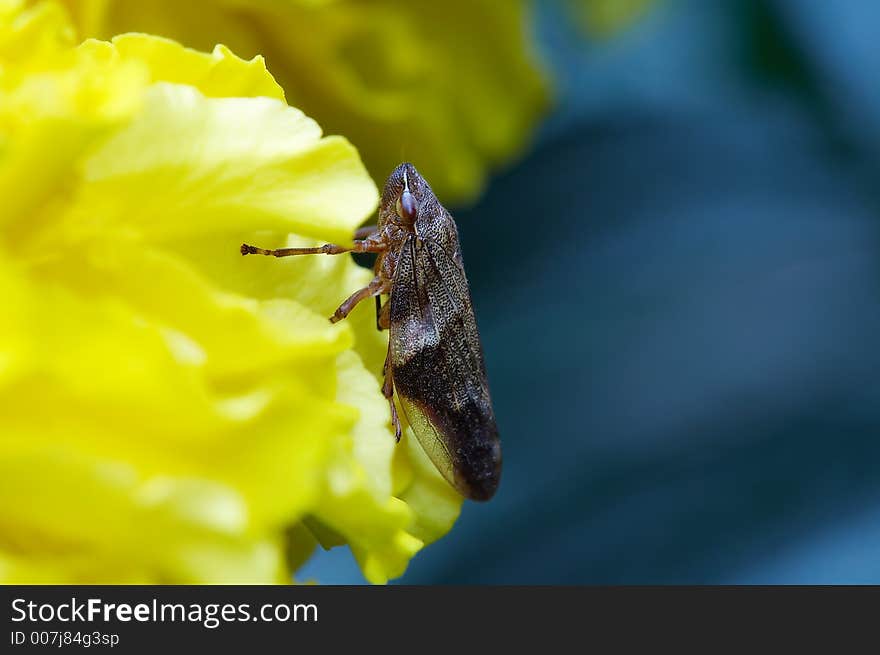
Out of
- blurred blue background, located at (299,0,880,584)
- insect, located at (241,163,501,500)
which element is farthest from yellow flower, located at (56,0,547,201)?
blurred blue background, located at (299,0,880,584)

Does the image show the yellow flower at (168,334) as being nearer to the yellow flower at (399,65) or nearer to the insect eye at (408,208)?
the yellow flower at (399,65)

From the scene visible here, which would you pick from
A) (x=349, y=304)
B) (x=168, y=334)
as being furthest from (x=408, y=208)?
(x=168, y=334)

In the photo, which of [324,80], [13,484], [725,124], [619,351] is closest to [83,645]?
[13,484]

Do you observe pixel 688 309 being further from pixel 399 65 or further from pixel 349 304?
pixel 349 304

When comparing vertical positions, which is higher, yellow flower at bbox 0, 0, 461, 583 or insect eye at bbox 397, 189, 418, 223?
insect eye at bbox 397, 189, 418, 223

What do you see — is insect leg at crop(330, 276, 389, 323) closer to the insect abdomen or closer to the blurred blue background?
the insect abdomen

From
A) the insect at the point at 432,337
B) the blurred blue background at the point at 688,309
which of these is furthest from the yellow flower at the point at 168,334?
the blurred blue background at the point at 688,309
